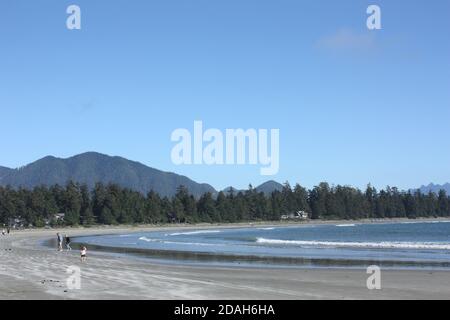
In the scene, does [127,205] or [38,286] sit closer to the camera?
[38,286]

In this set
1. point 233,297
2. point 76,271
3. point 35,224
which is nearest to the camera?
point 233,297

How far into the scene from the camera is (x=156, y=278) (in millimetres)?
27156

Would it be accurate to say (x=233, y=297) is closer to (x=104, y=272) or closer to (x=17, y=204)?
(x=104, y=272)

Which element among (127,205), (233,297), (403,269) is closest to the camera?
(233,297)

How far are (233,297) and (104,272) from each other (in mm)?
11515

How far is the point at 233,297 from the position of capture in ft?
67.6

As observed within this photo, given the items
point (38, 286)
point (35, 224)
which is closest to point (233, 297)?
point (38, 286)

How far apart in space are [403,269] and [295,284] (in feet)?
37.2

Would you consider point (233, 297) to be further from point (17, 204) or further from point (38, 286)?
point (17, 204)
